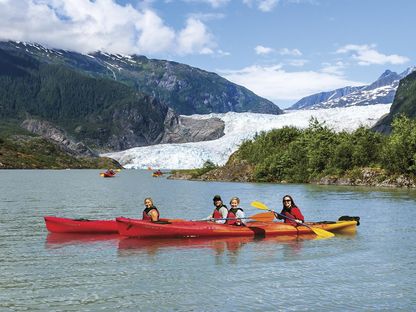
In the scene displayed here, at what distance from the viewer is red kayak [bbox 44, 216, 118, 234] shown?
27828mm

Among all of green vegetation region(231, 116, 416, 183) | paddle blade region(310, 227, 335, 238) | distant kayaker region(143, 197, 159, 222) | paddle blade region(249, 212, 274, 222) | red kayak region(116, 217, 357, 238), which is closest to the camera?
red kayak region(116, 217, 357, 238)

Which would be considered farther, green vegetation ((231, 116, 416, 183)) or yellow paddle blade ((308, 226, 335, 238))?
green vegetation ((231, 116, 416, 183))

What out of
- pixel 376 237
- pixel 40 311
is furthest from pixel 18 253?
pixel 376 237

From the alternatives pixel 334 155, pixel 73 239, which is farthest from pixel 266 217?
pixel 334 155

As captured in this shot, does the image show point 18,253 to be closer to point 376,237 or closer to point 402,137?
point 376,237

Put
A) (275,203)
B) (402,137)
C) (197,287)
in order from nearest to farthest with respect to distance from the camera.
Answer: (197,287) < (275,203) < (402,137)

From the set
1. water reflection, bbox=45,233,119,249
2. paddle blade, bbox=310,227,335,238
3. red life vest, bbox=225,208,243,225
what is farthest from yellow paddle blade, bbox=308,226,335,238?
water reflection, bbox=45,233,119,249

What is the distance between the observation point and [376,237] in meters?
27.8

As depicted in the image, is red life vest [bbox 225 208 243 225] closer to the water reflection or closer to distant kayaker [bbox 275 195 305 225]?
distant kayaker [bbox 275 195 305 225]

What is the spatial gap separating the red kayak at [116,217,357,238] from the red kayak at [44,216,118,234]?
1737mm

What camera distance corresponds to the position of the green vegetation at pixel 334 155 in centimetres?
7812

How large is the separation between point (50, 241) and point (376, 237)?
16529 mm

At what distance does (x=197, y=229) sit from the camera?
26.3 metres

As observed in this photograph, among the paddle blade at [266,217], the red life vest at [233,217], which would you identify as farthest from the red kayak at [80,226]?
the paddle blade at [266,217]
